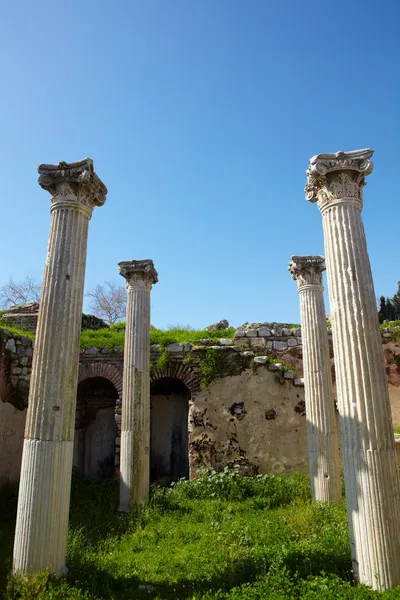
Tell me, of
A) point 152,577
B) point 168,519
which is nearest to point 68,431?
point 152,577

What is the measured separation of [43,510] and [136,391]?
13.4 ft

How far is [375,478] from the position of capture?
4.25 meters

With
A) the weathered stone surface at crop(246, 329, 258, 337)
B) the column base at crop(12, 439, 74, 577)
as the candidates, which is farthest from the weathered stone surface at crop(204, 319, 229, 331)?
the column base at crop(12, 439, 74, 577)

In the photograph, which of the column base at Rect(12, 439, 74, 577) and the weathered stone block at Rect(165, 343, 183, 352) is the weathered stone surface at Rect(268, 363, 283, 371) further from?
the column base at Rect(12, 439, 74, 577)

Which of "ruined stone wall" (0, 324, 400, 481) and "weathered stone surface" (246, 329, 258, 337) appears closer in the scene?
"ruined stone wall" (0, 324, 400, 481)

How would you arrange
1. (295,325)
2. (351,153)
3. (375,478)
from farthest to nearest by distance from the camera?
(295,325)
(351,153)
(375,478)

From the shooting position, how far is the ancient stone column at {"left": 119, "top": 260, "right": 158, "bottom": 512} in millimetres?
8133

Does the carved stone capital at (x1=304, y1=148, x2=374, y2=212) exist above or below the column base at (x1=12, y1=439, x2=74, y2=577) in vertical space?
above

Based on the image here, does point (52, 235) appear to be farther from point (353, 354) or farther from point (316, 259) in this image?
point (316, 259)

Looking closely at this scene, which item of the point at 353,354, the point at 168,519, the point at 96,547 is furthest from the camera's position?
the point at 168,519

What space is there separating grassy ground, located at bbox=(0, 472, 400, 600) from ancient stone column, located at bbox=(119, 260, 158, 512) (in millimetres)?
506

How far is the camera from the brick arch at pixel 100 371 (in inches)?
461

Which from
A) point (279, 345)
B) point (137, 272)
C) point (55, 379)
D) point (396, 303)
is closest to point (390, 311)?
point (396, 303)

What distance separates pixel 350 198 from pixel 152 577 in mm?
5087
